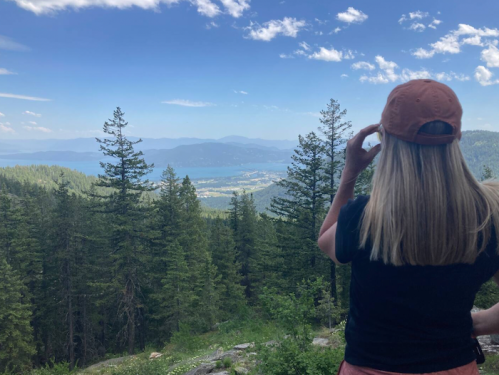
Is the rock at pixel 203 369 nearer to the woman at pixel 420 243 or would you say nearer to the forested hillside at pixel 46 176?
the woman at pixel 420 243

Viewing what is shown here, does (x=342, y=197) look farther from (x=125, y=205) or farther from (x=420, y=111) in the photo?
(x=125, y=205)

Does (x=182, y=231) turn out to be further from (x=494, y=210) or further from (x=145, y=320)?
(x=494, y=210)

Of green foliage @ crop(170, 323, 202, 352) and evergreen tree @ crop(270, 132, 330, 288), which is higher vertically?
evergreen tree @ crop(270, 132, 330, 288)

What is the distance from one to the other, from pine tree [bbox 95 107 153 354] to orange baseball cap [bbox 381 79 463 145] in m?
19.5

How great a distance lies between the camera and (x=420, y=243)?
1146 mm

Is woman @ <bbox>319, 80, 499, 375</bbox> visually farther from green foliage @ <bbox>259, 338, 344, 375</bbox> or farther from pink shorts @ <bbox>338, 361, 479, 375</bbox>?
green foliage @ <bbox>259, 338, 344, 375</bbox>

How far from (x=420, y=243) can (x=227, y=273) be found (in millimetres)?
30384

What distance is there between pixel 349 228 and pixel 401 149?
0.36 metres

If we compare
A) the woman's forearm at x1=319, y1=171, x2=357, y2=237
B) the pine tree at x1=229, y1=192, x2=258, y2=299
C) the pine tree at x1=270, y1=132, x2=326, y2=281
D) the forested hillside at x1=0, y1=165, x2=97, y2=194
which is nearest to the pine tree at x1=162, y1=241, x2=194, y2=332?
the pine tree at x1=270, y1=132, x2=326, y2=281

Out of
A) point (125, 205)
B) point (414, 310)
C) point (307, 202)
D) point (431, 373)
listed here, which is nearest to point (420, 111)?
point (414, 310)

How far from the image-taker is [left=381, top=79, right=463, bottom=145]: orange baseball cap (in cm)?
120

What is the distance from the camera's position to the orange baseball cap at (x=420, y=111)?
3.93 ft

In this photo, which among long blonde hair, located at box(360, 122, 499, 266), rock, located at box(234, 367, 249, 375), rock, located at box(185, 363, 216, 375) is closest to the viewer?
long blonde hair, located at box(360, 122, 499, 266)

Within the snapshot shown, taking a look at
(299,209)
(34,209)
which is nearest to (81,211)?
(34,209)
